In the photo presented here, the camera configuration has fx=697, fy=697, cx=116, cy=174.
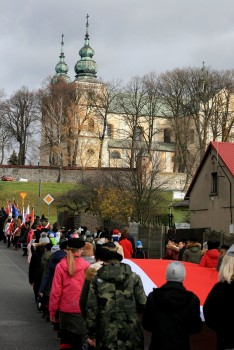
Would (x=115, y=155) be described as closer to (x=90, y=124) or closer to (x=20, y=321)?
(x=90, y=124)

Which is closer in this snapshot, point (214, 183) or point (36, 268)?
point (36, 268)

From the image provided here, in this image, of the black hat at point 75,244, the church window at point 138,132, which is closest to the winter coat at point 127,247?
the black hat at point 75,244

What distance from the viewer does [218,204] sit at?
1620 inches

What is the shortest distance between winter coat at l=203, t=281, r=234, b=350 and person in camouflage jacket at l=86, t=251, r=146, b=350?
34.5 inches

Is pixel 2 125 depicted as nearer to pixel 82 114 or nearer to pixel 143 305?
pixel 82 114

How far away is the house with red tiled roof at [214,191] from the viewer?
4006cm

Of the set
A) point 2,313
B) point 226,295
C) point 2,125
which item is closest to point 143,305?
point 226,295

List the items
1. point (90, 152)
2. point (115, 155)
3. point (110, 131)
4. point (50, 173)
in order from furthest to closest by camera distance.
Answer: point (115, 155) → point (110, 131) → point (50, 173) → point (90, 152)

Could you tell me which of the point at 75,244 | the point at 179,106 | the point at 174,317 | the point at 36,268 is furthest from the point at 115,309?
the point at 179,106

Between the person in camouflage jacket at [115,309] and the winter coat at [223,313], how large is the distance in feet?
2.88

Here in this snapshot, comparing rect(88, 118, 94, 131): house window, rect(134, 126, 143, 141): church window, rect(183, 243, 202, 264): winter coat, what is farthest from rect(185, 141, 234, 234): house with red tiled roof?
rect(88, 118, 94, 131): house window

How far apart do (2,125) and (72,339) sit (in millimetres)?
88836

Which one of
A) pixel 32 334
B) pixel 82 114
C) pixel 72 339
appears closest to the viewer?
pixel 72 339

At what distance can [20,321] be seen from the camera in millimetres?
13312
